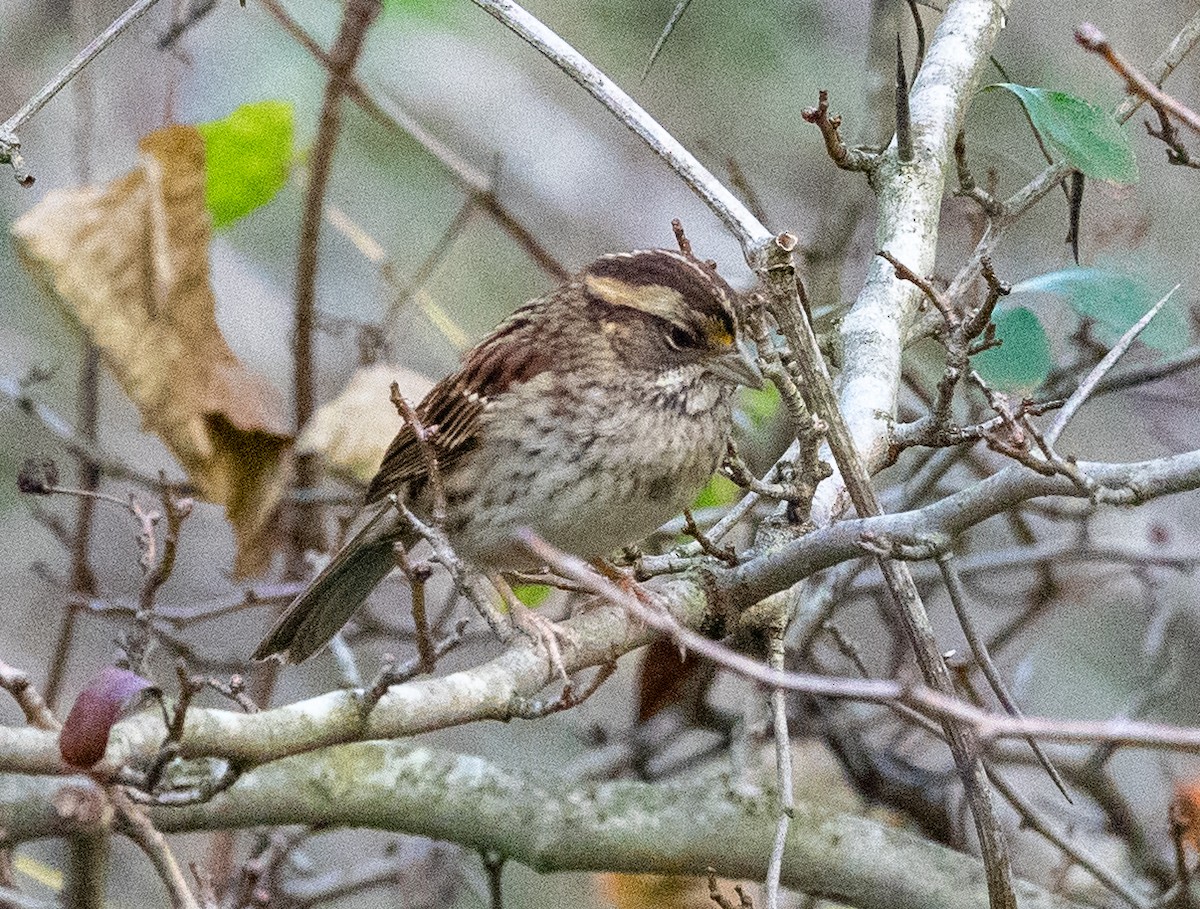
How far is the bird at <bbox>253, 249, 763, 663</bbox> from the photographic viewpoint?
309cm

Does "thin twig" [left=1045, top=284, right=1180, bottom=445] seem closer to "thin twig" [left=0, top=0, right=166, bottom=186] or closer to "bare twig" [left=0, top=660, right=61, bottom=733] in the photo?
"bare twig" [left=0, top=660, right=61, bottom=733]

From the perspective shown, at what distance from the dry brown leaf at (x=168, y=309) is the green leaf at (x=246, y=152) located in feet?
0.73

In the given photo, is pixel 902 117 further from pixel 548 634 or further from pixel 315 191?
pixel 315 191

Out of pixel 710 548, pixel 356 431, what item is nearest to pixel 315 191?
pixel 356 431

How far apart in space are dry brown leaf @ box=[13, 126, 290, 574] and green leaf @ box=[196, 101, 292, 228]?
222 millimetres

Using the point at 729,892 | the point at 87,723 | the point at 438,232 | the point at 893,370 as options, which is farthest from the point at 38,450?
the point at 87,723

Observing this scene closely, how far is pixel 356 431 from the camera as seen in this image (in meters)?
3.69

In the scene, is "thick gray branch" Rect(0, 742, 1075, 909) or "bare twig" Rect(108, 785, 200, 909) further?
"thick gray branch" Rect(0, 742, 1075, 909)

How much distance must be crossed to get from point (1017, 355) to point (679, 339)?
0.69 m

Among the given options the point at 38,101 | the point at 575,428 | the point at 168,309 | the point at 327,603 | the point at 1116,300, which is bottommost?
the point at 327,603

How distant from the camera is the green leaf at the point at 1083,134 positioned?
8.16ft

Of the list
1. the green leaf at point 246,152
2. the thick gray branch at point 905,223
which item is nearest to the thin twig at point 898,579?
the thick gray branch at point 905,223

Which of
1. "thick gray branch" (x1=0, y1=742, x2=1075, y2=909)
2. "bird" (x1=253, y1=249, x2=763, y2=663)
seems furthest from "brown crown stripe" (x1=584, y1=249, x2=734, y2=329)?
"thick gray branch" (x1=0, y1=742, x2=1075, y2=909)

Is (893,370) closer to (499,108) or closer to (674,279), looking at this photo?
(674,279)
